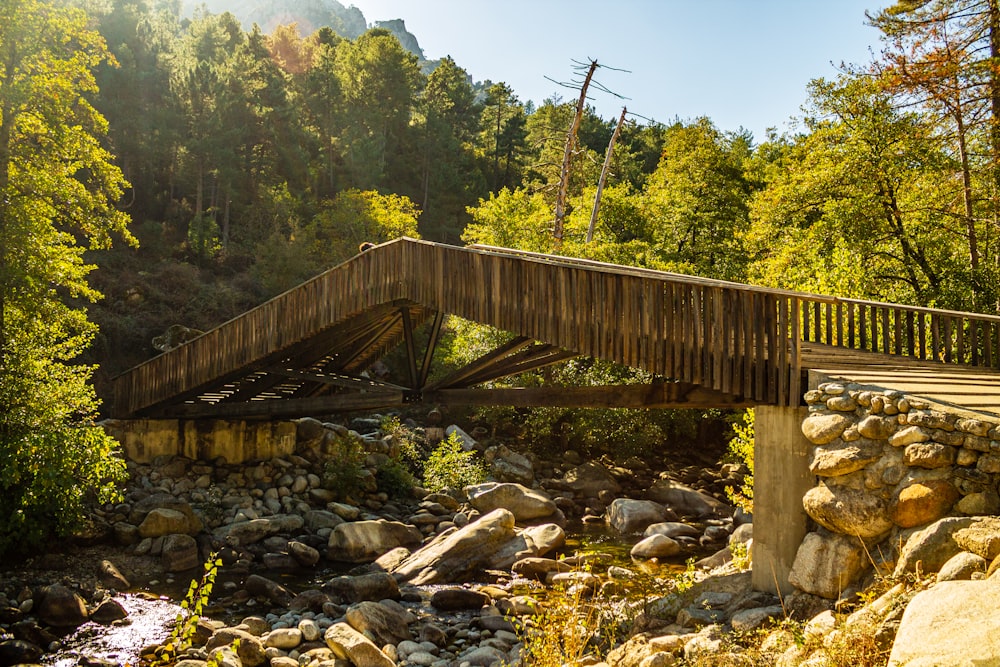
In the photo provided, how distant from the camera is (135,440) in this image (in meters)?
14.9

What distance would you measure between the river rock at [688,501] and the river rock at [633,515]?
1159 mm

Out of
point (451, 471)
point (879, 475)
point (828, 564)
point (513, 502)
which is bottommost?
point (513, 502)

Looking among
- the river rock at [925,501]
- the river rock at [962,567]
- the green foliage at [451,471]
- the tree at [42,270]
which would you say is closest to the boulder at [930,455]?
the river rock at [925,501]

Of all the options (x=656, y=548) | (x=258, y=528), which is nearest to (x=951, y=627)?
(x=656, y=548)

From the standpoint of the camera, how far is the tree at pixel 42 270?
1055 cm

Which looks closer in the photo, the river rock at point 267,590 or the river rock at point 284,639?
the river rock at point 284,639

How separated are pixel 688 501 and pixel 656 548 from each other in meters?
4.33

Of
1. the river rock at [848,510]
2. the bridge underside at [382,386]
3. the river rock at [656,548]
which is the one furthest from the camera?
the river rock at [656,548]

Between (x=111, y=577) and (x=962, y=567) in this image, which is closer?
(x=962, y=567)

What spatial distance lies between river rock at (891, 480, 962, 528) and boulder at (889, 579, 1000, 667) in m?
1.29

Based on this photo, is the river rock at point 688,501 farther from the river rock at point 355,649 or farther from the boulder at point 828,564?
the river rock at point 355,649

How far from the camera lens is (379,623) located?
28.7 ft

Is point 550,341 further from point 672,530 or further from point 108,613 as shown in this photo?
point 108,613

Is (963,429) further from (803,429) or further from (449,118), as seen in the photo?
(449,118)
